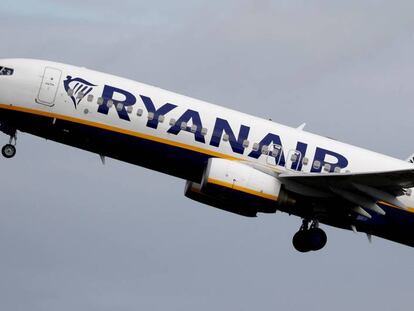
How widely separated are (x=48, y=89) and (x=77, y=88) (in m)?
1.31

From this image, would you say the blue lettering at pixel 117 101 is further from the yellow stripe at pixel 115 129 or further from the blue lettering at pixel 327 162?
the blue lettering at pixel 327 162

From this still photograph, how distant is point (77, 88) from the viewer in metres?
54.4

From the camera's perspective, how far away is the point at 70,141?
179ft

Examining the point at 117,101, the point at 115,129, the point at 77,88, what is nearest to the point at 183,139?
the point at 115,129

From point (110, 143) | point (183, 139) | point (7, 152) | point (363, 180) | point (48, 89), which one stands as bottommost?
point (7, 152)

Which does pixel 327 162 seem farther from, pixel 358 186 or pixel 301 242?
pixel 301 242

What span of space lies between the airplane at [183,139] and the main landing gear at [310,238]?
142 centimetres

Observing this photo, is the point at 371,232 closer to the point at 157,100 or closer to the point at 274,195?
the point at 274,195

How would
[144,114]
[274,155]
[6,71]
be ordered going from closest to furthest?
[144,114] → [6,71] → [274,155]

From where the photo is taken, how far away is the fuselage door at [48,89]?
54281mm

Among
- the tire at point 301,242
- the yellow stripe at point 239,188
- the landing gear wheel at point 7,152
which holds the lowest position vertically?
the tire at point 301,242

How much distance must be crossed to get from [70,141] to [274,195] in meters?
9.50

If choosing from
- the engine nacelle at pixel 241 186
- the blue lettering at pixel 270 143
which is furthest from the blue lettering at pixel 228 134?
the engine nacelle at pixel 241 186

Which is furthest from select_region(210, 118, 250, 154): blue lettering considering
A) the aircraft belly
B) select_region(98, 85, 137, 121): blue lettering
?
select_region(98, 85, 137, 121): blue lettering
